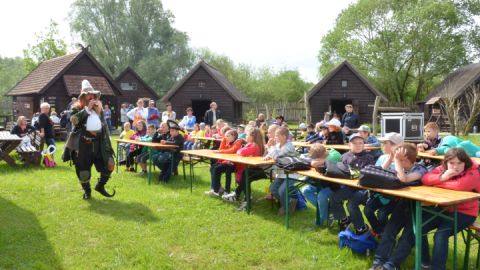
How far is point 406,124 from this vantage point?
15.4 m

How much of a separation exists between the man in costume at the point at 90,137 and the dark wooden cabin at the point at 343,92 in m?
22.6

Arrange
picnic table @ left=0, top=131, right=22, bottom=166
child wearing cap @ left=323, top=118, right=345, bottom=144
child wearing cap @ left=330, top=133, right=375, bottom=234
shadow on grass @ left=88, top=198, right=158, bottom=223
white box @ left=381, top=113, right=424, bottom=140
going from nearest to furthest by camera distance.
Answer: child wearing cap @ left=330, top=133, right=375, bottom=234
shadow on grass @ left=88, top=198, right=158, bottom=223
child wearing cap @ left=323, top=118, right=345, bottom=144
picnic table @ left=0, top=131, right=22, bottom=166
white box @ left=381, top=113, right=424, bottom=140

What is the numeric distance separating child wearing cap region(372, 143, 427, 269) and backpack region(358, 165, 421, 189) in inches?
4.4

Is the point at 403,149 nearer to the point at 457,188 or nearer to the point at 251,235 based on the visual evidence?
the point at 457,188

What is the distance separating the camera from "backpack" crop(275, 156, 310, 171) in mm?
5359

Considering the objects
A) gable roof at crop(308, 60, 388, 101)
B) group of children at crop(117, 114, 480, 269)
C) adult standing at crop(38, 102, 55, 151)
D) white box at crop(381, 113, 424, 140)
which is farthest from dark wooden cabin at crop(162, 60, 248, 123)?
group of children at crop(117, 114, 480, 269)

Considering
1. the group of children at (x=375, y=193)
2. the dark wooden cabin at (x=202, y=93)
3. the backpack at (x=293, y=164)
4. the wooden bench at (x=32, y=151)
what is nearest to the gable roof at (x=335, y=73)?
the dark wooden cabin at (x=202, y=93)

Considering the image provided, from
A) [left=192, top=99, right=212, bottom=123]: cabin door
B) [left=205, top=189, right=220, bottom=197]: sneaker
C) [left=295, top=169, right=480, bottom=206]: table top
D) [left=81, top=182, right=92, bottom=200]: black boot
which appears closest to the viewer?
[left=295, top=169, right=480, bottom=206]: table top

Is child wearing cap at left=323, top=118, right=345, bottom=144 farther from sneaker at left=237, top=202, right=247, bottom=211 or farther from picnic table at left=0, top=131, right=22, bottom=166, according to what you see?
picnic table at left=0, top=131, right=22, bottom=166

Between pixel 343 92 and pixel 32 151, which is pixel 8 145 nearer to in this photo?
pixel 32 151

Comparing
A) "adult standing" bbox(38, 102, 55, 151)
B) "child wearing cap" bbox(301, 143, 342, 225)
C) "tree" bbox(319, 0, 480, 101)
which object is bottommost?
"child wearing cap" bbox(301, 143, 342, 225)

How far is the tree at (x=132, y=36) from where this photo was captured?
4431 centimetres

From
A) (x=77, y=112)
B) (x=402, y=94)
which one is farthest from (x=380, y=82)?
(x=77, y=112)

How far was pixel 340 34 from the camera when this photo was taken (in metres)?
42.2
